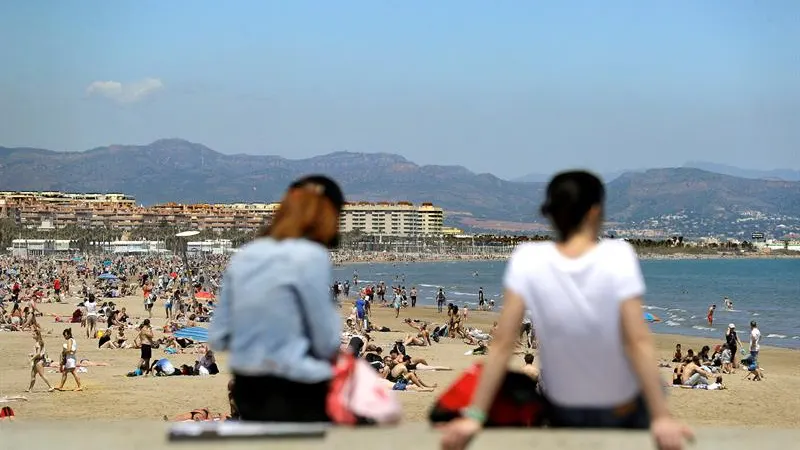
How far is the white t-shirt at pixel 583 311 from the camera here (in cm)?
270

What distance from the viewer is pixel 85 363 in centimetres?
1869

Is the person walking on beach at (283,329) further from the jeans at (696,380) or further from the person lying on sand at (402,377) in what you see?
the jeans at (696,380)

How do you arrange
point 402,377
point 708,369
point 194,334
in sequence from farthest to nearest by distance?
point 194,334
point 708,369
point 402,377

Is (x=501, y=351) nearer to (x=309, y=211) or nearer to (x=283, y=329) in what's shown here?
(x=283, y=329)

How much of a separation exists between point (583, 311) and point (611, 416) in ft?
1.06

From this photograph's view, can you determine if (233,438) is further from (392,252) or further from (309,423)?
(392,252)

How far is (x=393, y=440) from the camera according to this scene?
2.68 meters

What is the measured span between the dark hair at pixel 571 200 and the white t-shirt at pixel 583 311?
8cm

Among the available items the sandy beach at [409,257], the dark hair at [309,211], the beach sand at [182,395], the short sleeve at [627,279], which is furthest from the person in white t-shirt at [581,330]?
the sandy beach at [409,257]

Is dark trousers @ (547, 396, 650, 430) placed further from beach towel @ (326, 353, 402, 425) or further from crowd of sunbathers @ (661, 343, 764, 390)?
crowd of sunbathers @ (661, 343, 764, 390)

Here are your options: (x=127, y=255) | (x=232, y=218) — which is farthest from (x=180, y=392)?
(x=232, y=218)

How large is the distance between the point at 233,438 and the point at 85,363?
55.8 ft

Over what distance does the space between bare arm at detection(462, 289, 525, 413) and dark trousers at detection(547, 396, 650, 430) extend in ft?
0.69

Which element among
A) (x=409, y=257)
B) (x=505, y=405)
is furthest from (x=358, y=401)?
(x=409, y=257)
